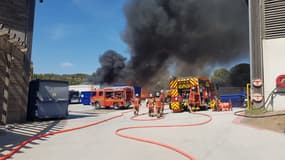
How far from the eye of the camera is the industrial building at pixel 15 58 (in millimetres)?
9508

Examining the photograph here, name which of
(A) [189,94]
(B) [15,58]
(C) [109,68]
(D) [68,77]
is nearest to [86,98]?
A: (C) [109,68]

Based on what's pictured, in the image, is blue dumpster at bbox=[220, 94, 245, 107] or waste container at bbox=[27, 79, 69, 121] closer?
waste container at bbox=[27, 79, 69, 121]

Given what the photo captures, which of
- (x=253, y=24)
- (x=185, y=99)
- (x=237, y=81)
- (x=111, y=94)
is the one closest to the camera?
(x=253, y=24)

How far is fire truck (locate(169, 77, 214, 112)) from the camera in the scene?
15614 millimetres

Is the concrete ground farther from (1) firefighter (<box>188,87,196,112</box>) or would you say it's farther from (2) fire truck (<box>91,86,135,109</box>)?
(2) fire truck (<box>91,86,135,109</box>)

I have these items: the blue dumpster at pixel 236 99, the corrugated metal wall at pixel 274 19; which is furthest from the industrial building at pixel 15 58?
the blue dumpster at pixel 236 99

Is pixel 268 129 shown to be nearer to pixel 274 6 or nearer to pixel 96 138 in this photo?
pixel 96 138

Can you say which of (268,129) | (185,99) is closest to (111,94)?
(185,99)

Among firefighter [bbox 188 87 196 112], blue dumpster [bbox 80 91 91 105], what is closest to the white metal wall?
firefighter [bbox 188 87 196 112]

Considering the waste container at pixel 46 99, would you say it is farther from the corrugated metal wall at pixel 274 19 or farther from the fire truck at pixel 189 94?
the corrugated metal wall at pixel 274 19

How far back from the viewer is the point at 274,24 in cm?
1218

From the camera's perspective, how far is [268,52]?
481 inches

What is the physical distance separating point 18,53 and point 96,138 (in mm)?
5935

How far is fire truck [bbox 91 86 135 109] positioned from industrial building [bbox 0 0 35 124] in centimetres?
1057
